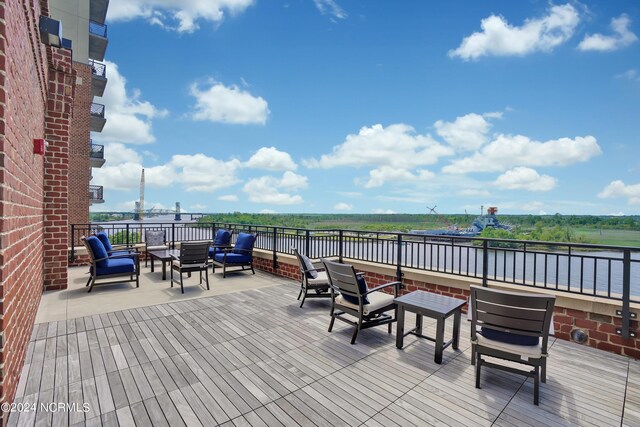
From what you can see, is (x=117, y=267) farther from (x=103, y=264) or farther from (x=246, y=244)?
(x=246, y=244)

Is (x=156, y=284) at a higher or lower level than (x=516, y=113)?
lower

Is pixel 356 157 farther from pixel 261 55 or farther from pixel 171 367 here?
pixel 171 367

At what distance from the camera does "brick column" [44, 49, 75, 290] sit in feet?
18.1

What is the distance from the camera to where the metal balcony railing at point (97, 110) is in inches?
595

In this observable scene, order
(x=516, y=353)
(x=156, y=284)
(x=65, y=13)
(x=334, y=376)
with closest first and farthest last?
(x=516, y=353)
(x=334, y=376)
(x=156, y=284)
(x=65, y=13)

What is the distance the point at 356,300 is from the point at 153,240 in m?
6.94

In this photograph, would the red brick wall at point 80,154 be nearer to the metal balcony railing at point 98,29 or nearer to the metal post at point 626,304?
the metal balcony railing at point 98,29

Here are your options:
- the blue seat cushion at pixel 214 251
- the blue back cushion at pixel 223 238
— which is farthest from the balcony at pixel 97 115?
the blue seat cushion at pixel 214 251

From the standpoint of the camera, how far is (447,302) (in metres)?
3.56

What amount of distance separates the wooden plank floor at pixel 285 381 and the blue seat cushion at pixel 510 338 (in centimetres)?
42

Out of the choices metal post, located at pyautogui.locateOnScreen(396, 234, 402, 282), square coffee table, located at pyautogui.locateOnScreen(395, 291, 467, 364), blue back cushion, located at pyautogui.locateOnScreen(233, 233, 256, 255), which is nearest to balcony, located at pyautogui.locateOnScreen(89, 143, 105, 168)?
blue back cushion, located at pyautogui.locateOnScreen(233, 233, 256, 255)

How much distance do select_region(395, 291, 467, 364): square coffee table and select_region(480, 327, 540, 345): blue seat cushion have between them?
0.42 metres

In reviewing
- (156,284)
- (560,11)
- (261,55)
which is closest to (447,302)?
(156,284)

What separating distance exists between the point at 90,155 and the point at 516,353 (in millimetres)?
18467
